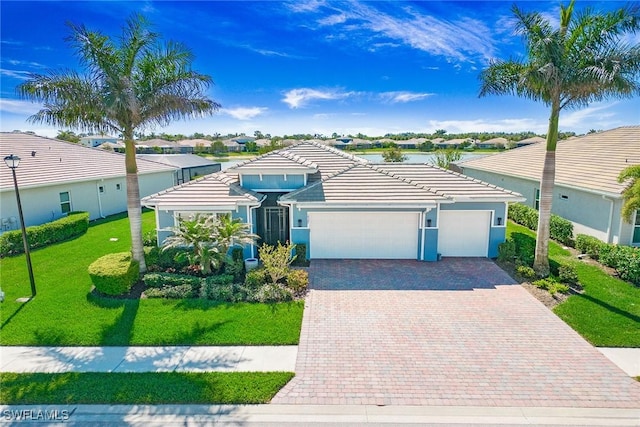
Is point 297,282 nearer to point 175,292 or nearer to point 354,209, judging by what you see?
point 175,292

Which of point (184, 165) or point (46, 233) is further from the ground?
point (184, 165)

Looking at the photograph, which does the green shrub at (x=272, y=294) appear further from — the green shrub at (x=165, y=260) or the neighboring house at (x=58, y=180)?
the neighboring house at (x=58, y=180)

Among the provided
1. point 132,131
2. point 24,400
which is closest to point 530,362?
point 24,400

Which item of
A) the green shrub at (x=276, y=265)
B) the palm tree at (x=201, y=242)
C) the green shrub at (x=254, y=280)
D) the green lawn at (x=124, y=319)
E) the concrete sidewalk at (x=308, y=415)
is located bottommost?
the concrete sidewalk at (x=308, y=415)

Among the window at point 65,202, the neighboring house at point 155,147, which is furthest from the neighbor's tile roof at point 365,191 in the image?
the neighboring house at point 155,147

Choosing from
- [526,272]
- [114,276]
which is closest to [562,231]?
[526,272]

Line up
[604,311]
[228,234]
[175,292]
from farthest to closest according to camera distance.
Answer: [228,234]
[175,292]
[604,311]

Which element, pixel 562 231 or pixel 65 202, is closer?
pixel 562 231
